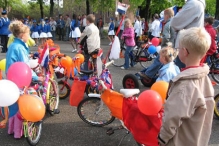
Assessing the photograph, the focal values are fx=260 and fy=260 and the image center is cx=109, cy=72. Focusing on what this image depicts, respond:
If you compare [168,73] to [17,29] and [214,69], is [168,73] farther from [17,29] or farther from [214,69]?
[214,69]

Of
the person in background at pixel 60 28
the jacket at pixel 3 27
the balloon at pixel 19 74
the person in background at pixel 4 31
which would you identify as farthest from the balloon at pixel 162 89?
the person in background at pixel 60 28

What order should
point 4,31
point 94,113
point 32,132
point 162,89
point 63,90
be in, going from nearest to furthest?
point 162,89, point 32,132, point 94,113, point 63,90, point 4,31

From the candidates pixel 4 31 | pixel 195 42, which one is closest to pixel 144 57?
pixel 195 42

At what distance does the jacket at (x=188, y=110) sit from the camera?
1838mm

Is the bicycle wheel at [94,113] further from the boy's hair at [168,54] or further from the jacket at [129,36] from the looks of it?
the jacket at [129,36]

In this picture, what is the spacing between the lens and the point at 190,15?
4930 millimetres

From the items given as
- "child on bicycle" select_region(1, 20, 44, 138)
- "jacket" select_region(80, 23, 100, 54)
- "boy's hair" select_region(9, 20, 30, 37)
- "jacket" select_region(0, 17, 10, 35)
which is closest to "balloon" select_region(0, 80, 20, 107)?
"child on bicycle" select_region(1, 20, 44, 138)

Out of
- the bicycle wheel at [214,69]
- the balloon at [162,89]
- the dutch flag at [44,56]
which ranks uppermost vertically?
the dutch flag at [44,56]

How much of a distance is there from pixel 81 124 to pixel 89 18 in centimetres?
318

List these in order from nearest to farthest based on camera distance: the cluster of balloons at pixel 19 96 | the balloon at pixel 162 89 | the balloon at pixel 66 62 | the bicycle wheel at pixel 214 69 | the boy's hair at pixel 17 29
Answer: the cluster of balloons at pixel 19 96, the balloon at pixel 162 89, the boy's hair at pixel 17 29, the balloon at pixel 66 62, the bicycle wheel at pixel 214 69

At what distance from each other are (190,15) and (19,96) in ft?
11.3

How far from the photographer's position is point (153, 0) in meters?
25.5

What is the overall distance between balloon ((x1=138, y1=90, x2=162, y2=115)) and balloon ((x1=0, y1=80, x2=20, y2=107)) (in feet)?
4.70

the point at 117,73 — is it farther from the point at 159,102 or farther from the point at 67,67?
the point at 159,102
